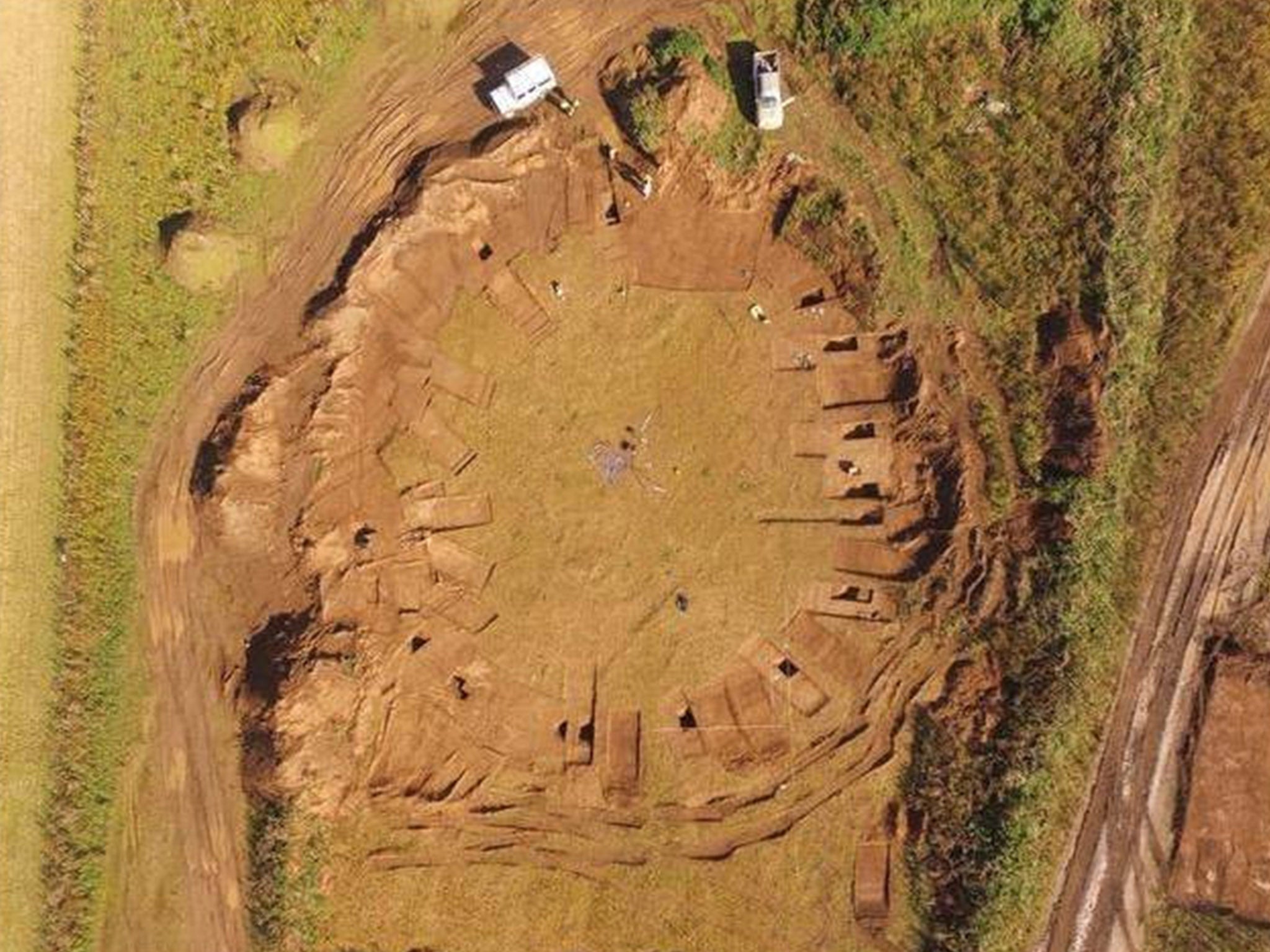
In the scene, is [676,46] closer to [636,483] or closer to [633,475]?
[633,475]

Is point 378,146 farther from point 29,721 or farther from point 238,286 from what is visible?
point 29,721

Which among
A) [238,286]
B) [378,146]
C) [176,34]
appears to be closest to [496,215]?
[378,146]

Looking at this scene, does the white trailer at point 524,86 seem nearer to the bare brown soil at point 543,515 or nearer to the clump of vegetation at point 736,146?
the bare brown soil at point 543,515

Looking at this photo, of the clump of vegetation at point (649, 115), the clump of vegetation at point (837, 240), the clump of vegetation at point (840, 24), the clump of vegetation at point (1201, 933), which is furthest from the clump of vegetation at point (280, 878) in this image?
the clump of vegetation at point (840, 24)

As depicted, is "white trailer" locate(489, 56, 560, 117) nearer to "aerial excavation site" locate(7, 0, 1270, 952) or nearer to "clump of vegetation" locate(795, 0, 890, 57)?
"aerial excavation site" locate(7, 0, 1270, 952)

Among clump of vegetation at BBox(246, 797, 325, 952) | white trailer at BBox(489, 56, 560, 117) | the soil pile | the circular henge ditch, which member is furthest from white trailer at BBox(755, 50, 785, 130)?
clump of vegetation at BBox(246, 797, 325, 952)
